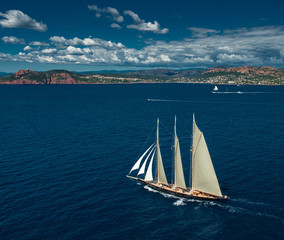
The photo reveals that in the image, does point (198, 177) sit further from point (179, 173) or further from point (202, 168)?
point (179, 173)

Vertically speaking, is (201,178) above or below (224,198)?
above

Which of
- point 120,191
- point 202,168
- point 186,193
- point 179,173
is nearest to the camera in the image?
point 202,168

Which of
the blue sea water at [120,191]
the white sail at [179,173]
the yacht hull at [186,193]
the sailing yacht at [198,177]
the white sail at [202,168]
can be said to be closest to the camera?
the blue sea water at [120,191]

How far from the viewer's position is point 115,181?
62875mm

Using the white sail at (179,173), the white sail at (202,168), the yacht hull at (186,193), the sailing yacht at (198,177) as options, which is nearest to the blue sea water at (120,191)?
the yacht hull at (186,193)

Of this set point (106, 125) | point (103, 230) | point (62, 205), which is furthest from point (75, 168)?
point (106, 125)

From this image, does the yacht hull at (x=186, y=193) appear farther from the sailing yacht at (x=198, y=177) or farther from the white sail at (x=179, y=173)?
the white sail at (x=179, y=173)

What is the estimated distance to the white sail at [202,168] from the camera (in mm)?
51406

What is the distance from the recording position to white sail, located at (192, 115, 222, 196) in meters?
51.4

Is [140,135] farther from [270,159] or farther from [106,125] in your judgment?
[270,159]

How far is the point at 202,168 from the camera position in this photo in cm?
5319

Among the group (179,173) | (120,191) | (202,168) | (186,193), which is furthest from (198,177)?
(120,191)

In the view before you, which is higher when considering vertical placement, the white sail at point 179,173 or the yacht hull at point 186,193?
the white sail at point 179,173

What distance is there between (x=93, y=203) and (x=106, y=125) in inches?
3139
